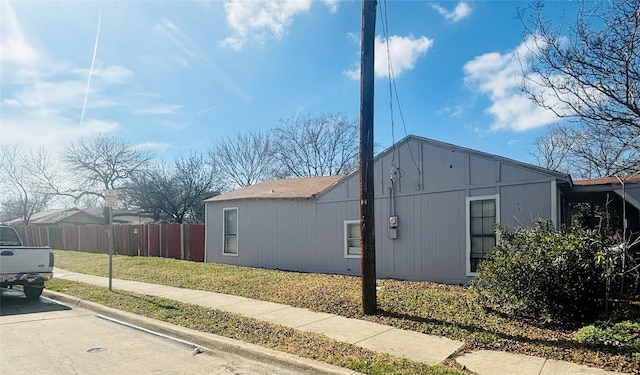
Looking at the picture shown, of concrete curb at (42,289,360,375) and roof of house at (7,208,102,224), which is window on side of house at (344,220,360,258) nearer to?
concrete curb at (42,289,360,375)

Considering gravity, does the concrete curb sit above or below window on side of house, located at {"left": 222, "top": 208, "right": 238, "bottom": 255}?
below

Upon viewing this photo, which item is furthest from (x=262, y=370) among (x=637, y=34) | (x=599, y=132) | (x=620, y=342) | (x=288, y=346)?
(x=637, y=34)

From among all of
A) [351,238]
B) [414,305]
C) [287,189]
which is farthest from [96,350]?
[287,189]

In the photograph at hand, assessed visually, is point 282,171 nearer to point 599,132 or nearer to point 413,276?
point 413,276

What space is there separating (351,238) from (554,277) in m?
7.23

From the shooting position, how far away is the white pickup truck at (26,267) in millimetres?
9367

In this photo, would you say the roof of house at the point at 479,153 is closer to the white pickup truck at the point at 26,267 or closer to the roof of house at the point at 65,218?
the white pickup truck at the point at 26,267

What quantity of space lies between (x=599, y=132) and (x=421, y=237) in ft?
17.4

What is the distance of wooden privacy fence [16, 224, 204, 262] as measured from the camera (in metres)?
19.6

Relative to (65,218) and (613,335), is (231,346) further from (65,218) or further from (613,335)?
(65,218)

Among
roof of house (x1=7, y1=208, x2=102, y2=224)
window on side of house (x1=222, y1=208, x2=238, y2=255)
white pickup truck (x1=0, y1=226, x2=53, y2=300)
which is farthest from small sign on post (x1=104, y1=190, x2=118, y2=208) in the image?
roof of house (x1=7, y1=208, x2=102, y2=224)

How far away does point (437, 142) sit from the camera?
11.2 metres

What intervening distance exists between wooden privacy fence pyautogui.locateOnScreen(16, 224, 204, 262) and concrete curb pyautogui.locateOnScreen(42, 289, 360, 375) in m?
10.8

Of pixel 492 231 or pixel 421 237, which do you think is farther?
pixel 421 237
